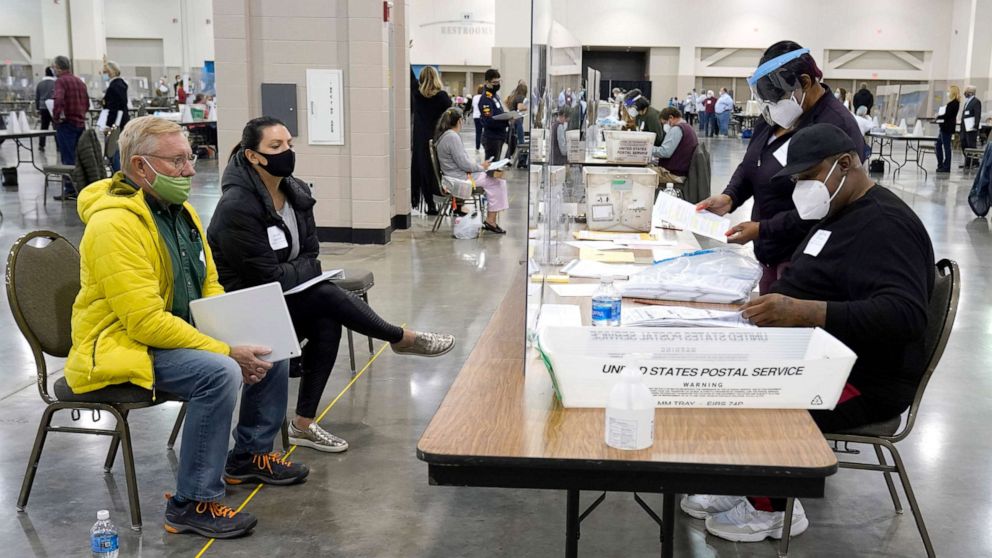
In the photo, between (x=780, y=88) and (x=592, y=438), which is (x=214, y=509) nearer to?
(x=592, y=438)

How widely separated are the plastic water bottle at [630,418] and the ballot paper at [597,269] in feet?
5.18

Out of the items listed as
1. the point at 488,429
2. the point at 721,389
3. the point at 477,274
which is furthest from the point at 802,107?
the point at 477,274

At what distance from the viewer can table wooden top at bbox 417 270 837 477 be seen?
168cm

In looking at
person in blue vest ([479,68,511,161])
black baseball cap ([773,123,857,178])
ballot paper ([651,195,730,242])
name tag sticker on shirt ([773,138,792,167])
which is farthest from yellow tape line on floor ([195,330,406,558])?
person in blue vest ([479,68,511,161])

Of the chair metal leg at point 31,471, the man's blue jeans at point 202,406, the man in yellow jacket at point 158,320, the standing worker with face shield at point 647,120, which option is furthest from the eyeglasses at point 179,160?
the standing worker with face shield at point 647,120

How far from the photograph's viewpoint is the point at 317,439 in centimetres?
354

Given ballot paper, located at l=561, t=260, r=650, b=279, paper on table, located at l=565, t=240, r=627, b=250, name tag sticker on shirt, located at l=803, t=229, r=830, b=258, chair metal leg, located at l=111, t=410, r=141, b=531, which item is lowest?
chair metal leg, located at l=111, t=410, r=141, b=531

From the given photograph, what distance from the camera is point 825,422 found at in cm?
256

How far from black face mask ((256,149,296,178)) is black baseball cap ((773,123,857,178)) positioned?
173 cm

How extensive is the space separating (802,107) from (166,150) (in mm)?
2180

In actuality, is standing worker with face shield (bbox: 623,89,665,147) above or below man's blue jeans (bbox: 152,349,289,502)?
above

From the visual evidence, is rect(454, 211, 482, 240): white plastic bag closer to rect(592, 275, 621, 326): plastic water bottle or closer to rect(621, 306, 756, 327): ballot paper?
rect(621, 306, 756, 327): ballot paper

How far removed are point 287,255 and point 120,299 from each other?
889 mm

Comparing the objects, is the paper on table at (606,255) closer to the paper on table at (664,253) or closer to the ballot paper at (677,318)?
the paper on table at (664,253)
